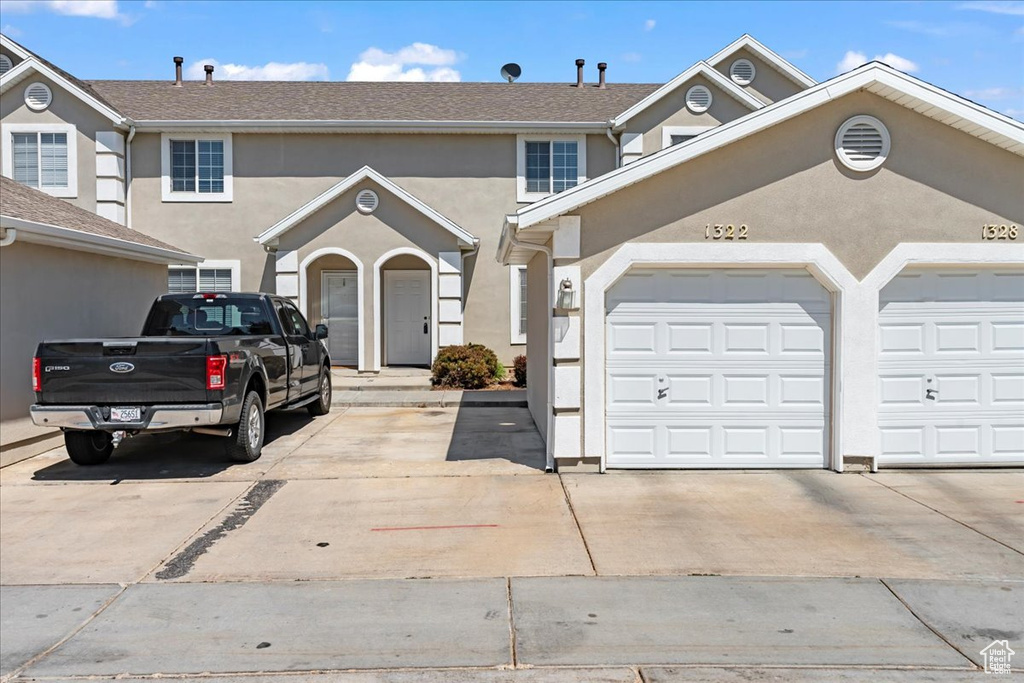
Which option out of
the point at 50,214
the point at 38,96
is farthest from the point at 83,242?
the point at 38,96

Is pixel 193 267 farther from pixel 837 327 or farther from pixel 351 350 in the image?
pixel 837 327

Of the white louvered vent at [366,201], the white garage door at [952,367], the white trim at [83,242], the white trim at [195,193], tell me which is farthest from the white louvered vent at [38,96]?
the white garage door at [952,367]

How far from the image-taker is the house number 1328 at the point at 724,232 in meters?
9.30

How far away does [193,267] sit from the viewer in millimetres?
19266

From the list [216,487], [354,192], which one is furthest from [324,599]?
[354,192]

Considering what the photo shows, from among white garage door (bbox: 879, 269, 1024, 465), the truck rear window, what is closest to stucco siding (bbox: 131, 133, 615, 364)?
the truck rear window

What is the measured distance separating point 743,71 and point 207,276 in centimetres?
1427

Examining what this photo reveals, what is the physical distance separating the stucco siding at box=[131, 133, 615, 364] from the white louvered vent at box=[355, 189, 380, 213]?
1851mm

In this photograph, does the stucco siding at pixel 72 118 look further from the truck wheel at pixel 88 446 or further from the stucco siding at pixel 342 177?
the truck wheel at pixel 88 446

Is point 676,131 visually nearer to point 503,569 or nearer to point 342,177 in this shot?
point 342,177

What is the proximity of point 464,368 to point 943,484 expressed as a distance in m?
10.00

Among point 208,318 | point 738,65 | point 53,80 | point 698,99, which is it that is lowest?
point 208,318

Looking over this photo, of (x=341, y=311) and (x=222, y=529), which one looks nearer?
(x=222, y=529)

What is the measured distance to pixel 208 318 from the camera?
38.2 ft
